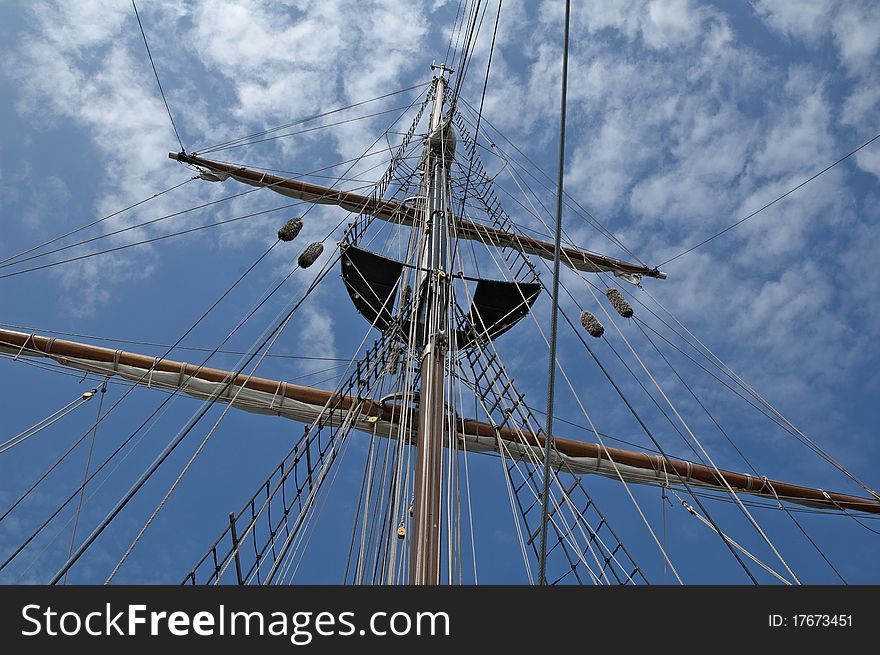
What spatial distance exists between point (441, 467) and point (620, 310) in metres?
4.86

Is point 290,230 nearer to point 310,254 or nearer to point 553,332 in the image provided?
point 310,254

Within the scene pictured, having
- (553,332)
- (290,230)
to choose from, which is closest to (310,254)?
(290,230)

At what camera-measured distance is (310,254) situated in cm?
1059

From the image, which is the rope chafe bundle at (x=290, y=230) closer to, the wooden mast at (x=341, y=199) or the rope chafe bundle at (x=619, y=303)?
the wooden mast at (x=341, y=199)

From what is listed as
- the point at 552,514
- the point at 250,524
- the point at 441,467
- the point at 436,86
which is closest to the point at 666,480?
the point at 552,514

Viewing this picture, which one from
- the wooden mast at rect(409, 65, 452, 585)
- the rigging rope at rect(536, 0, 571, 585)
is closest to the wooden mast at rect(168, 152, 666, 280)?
the wooden mast at rect(409, 65, 452, 585)

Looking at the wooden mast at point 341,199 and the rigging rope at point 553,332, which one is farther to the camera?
the wooden mast at point 341,199

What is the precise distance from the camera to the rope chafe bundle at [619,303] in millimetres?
10836

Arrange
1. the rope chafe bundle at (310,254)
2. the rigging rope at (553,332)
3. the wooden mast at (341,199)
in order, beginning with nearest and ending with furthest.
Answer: the rigging rope at (553,332) < the rope chafe bundle at (310,254) < the wooden mast at (341,199)

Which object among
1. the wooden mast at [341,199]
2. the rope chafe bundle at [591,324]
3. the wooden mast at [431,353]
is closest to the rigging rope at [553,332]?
the wooden mast at [431,353]

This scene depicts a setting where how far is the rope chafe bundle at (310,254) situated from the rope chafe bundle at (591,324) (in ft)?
12.3

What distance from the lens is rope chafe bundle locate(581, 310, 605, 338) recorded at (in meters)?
10.6

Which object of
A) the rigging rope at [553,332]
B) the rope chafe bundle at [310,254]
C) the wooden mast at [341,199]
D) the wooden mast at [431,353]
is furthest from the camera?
the wooden mast at [341,199]

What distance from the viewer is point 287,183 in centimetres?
1370
